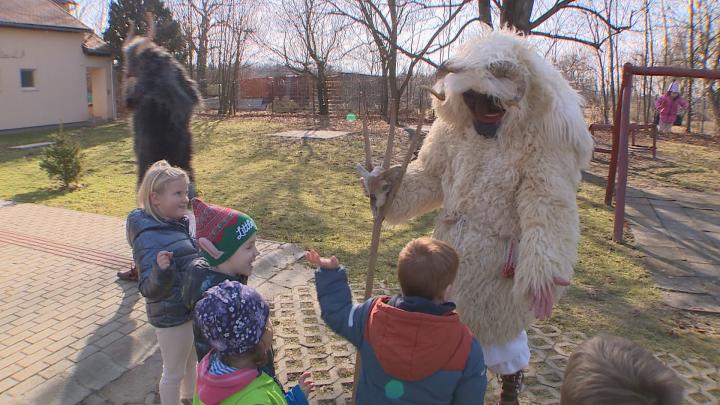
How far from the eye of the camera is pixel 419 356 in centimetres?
166

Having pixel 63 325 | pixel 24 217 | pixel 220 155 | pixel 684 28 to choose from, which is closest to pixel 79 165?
pixel 24 217

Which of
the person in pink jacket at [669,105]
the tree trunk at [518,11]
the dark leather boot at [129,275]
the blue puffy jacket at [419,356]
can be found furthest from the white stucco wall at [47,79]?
the person in pink jacket at [669,105]

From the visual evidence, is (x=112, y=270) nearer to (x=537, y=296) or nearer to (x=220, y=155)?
(x=537, y=296)

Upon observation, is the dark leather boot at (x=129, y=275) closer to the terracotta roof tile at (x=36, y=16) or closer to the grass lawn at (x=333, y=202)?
the grass lawn at (x=333, y=202)

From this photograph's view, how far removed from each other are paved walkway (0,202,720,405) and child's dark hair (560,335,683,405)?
5.97 feet

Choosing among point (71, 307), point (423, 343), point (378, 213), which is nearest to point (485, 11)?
point (378, 213)

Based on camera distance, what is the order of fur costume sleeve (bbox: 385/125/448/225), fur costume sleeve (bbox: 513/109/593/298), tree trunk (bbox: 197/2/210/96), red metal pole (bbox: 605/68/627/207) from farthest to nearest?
tree trunk (bbox: 197/2/210/96), red metal pole (bbox: 605/68/627/207), fur costume sleeve (bbox: 385/125/448/225), fur costume sleeve (bbox: 513/109/593/298)

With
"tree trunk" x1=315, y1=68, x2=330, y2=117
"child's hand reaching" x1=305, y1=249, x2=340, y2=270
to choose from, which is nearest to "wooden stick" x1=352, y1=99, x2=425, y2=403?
"child's hand reaching" x1=305, y1=249, x2=340, y2=270

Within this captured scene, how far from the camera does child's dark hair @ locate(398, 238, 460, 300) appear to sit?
1.71 meters

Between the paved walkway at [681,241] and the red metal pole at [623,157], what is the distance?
29cm

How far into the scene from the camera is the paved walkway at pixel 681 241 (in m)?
4.61

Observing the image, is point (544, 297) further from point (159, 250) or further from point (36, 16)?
point (36, 16)

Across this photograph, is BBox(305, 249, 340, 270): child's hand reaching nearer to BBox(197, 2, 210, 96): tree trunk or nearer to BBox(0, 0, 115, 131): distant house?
BBox(0, 0, 115, 131): distant house

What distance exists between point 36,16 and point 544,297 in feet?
64.5
